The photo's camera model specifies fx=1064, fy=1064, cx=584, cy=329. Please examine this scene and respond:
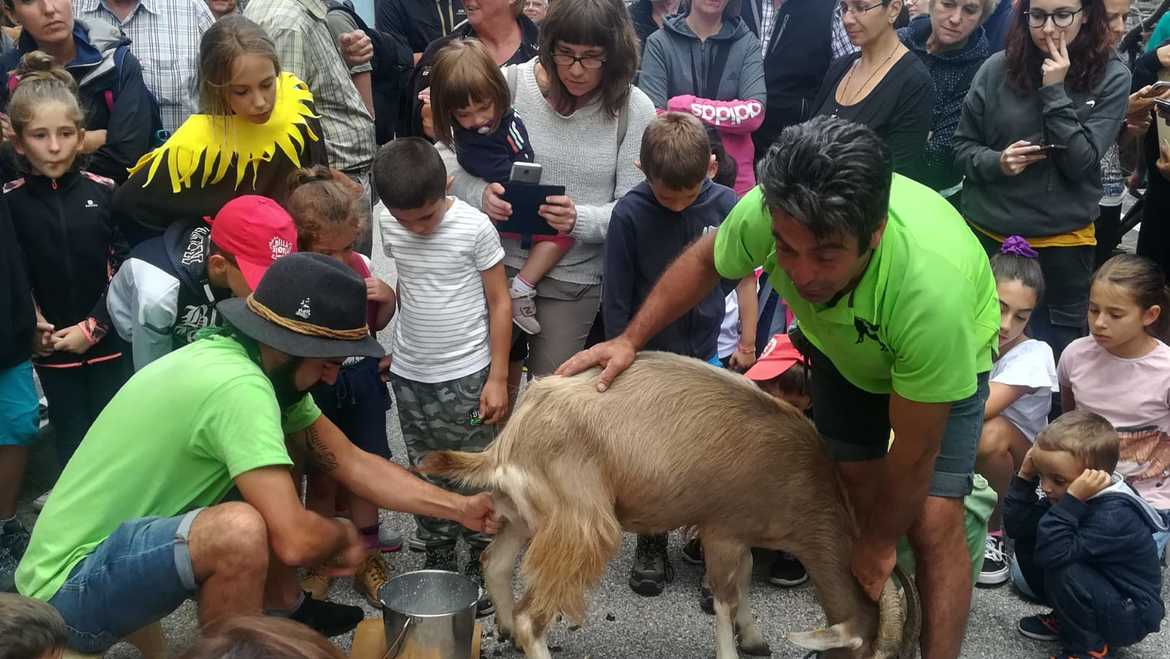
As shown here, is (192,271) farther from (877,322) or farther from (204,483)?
(877,322)

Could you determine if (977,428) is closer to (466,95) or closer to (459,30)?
(466,95)

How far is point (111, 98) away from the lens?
4.39 meters

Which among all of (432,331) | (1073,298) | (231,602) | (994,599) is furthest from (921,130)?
(231,602)

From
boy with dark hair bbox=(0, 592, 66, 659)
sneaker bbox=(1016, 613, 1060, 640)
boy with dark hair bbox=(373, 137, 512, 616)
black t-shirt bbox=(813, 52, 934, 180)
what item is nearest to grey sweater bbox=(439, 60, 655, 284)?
boy with dark hair bbox=(373, 137, 512, 616)

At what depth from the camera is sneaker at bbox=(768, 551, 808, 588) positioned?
12.1 feet

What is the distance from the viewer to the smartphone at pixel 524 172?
385 centimetres

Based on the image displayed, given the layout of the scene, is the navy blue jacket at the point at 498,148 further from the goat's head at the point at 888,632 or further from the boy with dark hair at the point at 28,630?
the boy with dark hair at the point at 28,630

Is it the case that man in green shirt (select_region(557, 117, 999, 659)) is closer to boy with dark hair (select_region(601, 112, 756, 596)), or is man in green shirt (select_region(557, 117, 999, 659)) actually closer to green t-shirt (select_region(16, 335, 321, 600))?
boy with dark hair (select_region(601, 112, 756, 596))

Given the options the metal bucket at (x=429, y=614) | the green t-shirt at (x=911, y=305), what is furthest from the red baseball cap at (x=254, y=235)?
the green t-shirt at (x=911, y=305)

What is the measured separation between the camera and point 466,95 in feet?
12.6

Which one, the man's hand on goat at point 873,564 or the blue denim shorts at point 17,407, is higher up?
the man's hand on goat at point 873,564

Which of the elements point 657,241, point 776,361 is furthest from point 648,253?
point 776,361

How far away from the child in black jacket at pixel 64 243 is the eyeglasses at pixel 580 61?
175 cm

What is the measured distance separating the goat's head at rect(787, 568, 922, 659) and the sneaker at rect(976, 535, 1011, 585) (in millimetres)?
944
